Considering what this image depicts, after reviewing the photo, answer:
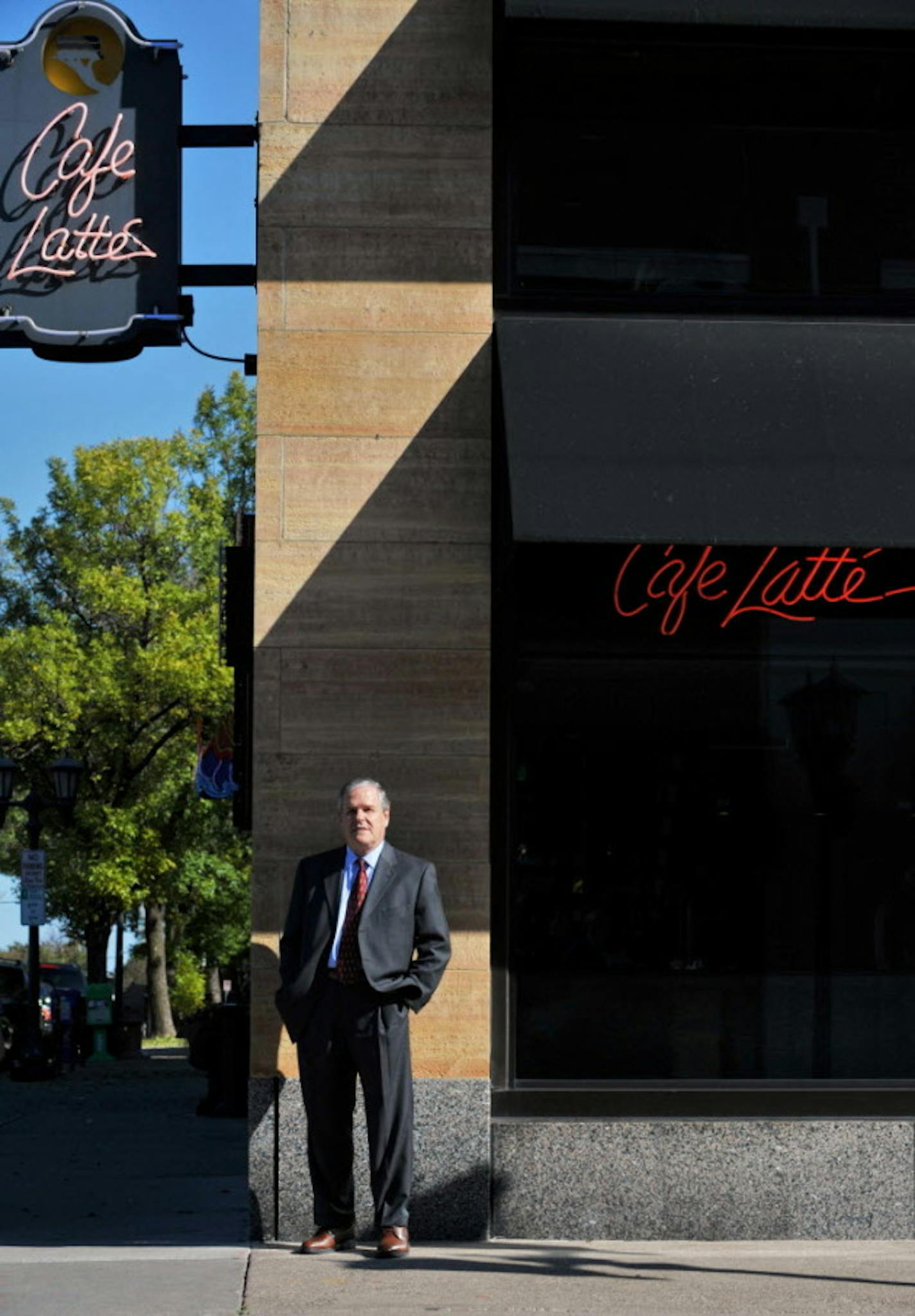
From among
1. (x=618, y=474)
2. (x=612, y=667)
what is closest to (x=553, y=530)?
(x=618, y=474)

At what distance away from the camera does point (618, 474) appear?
8.78m

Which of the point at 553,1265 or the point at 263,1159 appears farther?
the point at 263,1159

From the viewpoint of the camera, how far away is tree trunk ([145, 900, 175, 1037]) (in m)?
48.1

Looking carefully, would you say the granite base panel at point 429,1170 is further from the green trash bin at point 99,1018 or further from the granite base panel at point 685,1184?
the green trash bin at point 99,1018

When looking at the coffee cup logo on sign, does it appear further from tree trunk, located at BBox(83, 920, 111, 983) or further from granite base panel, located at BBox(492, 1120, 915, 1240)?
tree trunk, located at BBox(83, 920, 111, 983)

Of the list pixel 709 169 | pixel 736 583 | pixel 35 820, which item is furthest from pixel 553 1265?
pixel 35 820

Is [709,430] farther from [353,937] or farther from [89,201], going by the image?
[89,201]

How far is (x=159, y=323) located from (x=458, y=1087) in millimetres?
4173

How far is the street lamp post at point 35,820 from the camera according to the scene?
27.0 meters

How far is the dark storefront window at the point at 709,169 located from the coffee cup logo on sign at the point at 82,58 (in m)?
2.19

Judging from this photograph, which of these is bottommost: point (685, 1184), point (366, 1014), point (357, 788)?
point (685, 1184)

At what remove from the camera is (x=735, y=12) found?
9.33 m

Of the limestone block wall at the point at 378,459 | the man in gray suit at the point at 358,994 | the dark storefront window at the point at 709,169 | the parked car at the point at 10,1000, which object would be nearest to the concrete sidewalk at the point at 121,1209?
the man in gray suit at the point at 358,994

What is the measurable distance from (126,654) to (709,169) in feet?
119
